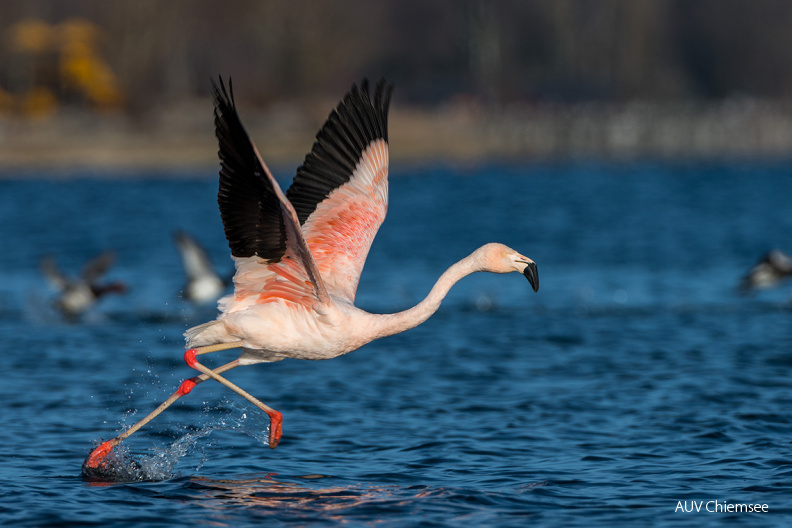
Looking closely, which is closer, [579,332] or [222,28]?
[579,332]

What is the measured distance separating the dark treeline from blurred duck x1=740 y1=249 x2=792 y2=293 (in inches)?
2165

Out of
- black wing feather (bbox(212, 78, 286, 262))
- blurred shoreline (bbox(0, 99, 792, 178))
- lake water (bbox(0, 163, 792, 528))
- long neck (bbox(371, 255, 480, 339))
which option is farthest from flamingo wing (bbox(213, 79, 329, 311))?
blurred shoreline (bbox(0, 99, 792, 178))

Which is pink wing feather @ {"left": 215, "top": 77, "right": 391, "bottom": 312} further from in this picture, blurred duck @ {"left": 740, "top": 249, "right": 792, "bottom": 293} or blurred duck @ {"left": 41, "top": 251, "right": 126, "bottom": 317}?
blurred duck @ {"left": 740, "top": 249, "right": 792, "bottom": 293}

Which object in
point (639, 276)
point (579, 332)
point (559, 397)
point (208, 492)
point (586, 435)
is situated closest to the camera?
point (208, 492)

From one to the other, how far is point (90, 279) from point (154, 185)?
33.3 meters

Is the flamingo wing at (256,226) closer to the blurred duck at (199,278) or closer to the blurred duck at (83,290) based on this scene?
the blurred duck at (199,278)

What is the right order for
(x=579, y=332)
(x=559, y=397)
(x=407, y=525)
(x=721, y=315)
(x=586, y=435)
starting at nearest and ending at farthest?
(x=407, y=525)
(x=586, y=435)
(x=559, y=397)
(x=579, y=332)
(x=721, y=315)

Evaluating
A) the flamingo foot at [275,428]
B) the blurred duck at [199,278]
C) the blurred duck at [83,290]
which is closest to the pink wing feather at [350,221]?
the flamingo foot at [275,428]

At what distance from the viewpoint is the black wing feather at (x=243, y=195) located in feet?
24.9

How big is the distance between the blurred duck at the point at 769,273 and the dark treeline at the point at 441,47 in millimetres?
55001

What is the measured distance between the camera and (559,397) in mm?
12109

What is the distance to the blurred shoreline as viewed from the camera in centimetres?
5869

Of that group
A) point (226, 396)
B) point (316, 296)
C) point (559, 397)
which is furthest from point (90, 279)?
point (316, 296)

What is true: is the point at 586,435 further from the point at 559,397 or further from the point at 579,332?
the point at 579,332
